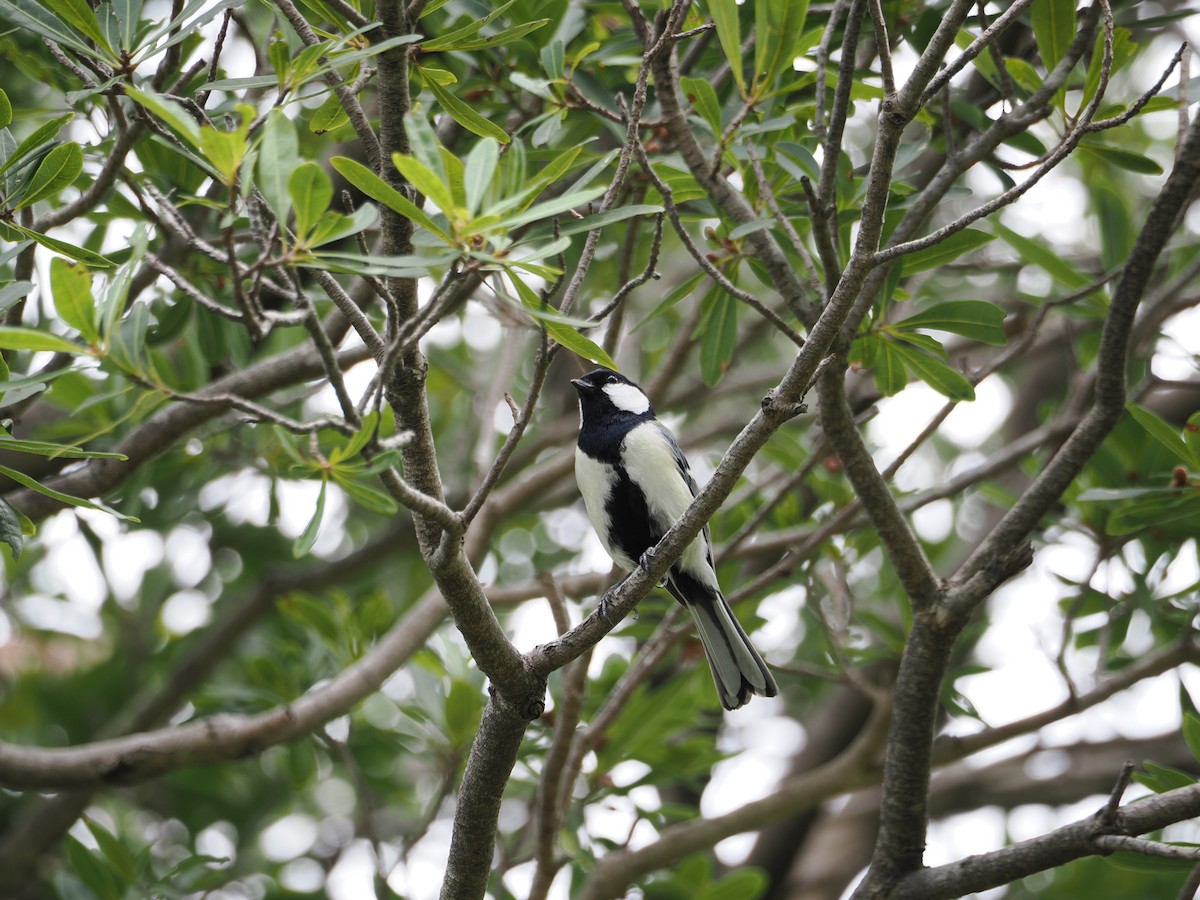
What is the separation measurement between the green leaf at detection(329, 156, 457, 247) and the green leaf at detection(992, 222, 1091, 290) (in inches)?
85.4

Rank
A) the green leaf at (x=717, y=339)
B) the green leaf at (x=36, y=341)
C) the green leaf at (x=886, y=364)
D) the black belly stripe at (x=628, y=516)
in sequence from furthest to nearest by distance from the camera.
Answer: the black belly stripe at (x=628, y=516) < the green leaf at (x=717, y=339) < the green leaf at (x=886, y=364) < the green leaf at (x=36, y=341)

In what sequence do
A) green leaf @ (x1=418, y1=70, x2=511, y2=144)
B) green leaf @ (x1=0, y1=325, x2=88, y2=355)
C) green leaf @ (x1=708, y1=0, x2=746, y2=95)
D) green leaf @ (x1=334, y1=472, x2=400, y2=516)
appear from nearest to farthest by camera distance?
green leaf @ (x1=0, y1=325, x2=88, y2=355) < green leaf @ (x1=334, y1=472, x2=400, y2=516) < green leaf @ (x1=418, y1=70, x2=511, y2=144) < green leaf @ (x1=708, y1=0, x2=746, y2=95)

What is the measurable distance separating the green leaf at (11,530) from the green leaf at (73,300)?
86cm

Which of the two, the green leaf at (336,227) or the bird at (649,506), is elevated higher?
the bird at (649,506)

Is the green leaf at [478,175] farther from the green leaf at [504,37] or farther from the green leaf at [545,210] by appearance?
the green leaf at [504,37]

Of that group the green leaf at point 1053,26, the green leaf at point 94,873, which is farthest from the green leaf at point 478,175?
the green leaf at point 94,873

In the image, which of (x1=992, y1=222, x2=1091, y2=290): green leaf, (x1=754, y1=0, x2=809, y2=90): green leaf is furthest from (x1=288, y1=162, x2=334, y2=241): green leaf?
(x1=992, y1=222, x2=1091, y2=290): green leaf

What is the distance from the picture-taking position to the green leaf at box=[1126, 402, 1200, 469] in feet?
8.82

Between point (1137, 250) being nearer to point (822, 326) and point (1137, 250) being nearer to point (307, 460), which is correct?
point (822, 326)

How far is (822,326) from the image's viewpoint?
195 cm

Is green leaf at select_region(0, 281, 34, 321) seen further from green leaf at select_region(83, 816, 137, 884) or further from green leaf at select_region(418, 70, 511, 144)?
green leaf at select_region(83, 816, 137, 884)

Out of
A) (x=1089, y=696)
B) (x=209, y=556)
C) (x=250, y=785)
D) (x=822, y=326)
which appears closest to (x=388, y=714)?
(x=250, y=785)

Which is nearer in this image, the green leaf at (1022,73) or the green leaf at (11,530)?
the green leaf at (11,530)

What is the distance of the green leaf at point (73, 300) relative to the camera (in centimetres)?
150
